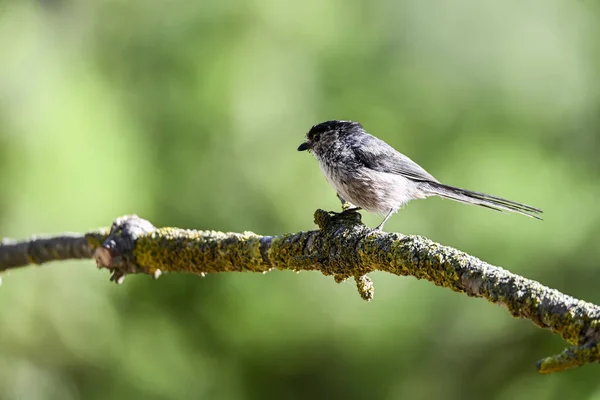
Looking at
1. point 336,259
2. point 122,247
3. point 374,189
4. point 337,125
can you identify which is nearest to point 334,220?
point 336,259

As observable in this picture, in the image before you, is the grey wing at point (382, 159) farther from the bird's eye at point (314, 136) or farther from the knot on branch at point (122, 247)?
the knot on branch at point (122, 247)

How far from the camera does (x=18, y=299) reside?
353 centimetres

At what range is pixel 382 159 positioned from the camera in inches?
125

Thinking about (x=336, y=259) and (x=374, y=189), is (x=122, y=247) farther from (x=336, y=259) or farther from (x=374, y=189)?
(x=374, y=189)

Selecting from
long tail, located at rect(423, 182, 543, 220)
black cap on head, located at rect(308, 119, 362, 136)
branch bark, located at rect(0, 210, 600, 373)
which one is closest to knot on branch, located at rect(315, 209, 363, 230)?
branch bark, located at rect(0, 210, 600, 373)

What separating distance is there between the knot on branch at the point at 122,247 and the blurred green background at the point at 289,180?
3.14ft

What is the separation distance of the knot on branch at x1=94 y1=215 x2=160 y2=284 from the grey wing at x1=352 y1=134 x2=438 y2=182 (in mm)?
1176

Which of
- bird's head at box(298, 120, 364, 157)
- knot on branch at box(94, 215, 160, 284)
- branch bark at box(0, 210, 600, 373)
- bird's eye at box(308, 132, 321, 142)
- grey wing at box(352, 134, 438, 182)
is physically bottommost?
branch bark at box(0, 210, 600, 373)

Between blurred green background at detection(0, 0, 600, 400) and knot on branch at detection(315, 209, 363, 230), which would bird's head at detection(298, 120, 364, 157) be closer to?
blurred green background at detection(0, 0, 600, 400)

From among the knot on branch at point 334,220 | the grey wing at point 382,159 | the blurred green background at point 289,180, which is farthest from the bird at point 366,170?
the knot on branch at point 334,220

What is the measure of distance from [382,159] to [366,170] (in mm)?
115

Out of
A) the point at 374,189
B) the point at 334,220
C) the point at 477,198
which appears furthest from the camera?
the point at 374,189

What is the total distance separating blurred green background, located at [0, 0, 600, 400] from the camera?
10.5ft

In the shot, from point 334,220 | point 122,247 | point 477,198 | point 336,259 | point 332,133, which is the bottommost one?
point 336,259
